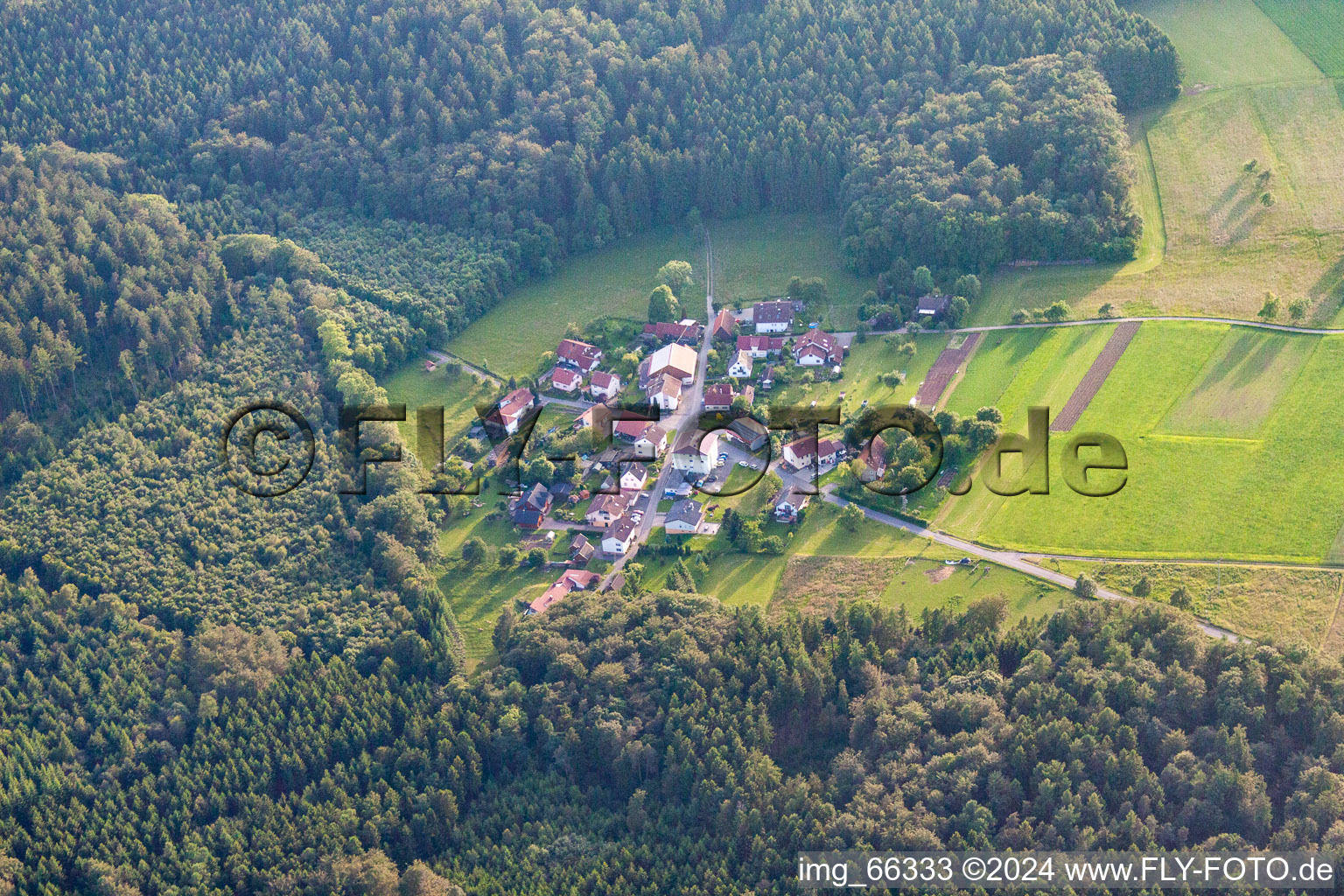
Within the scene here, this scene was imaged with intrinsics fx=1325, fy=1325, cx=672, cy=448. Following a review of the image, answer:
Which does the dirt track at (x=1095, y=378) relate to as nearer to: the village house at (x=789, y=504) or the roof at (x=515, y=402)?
the village house at (x=789, y=504)

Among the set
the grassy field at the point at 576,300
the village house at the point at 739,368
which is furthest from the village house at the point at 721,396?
the grassy field at the point at 576,300

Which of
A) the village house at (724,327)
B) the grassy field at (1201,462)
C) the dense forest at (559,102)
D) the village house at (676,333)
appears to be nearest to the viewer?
the grassy field at (1201,462)

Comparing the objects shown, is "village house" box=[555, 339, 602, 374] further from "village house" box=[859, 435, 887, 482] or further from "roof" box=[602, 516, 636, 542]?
"village house" box=[859, 435, 887, 482]

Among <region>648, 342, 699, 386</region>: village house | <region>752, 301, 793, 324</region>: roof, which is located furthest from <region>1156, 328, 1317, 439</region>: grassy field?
<region>648, 342, 699, 386</region>: village house

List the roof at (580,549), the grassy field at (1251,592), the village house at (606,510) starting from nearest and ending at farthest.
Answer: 1. the grassy field at (1251,592)
2. the roof at (580,549)
3. the village house at (606,510)

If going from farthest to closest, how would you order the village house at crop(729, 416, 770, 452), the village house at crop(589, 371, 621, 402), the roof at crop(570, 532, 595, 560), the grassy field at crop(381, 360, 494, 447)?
the grassy field at crop(381, 360, 494, 447) → the village house at crop(589, 371, 621, 402) → the village house at crop(729, 416, 770, 452) → the roof at crop(570, 532, 595, 560)

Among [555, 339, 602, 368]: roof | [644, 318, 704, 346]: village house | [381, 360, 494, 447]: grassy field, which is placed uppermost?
[644, 318, 704, 346]: village house
